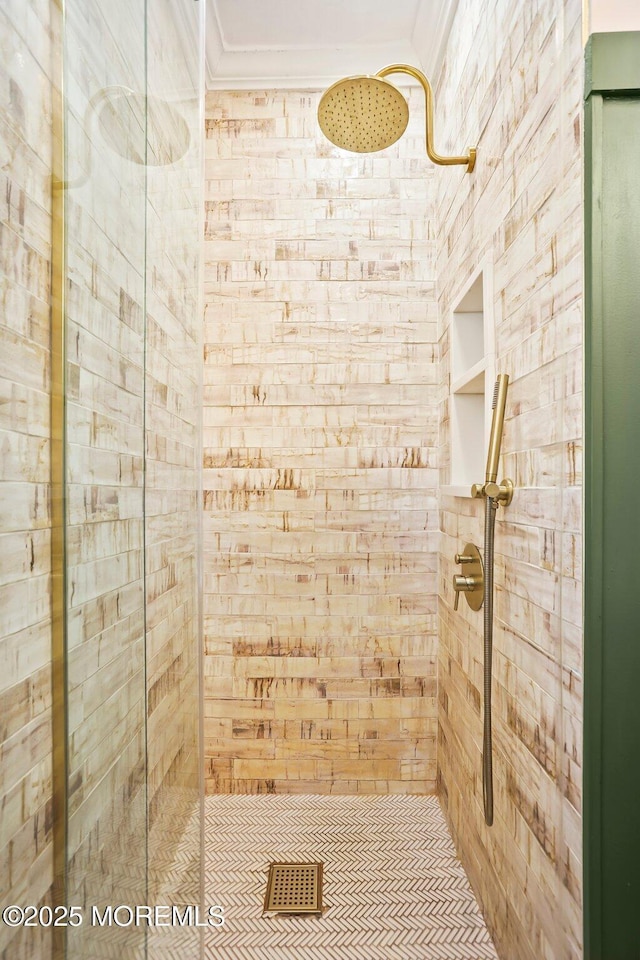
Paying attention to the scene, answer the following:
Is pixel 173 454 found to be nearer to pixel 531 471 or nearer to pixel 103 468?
pixel 103 468

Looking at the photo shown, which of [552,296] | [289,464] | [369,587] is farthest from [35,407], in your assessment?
[369,587]

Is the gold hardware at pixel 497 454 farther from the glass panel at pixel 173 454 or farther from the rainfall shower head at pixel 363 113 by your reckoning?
the rainfall shower head at pixel 363 113

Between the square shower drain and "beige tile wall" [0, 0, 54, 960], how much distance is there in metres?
1.01

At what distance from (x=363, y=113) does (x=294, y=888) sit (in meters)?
1.99

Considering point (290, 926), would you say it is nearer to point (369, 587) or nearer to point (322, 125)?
point (369, 587)

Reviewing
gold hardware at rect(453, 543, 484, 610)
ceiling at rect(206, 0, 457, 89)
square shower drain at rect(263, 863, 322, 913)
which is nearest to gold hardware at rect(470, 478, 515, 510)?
gold hardware at rect(453, 543, 484, 610)

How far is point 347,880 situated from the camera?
1.63m

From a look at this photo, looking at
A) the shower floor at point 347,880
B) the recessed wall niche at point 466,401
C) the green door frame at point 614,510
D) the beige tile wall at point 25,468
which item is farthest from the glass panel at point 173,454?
the recessed wall niche at point 466,401

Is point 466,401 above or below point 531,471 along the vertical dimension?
above

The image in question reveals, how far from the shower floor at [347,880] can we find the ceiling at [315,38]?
2.40 m

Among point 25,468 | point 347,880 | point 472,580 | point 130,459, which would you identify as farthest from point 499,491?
point 347,880

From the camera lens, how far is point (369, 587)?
2.11 m

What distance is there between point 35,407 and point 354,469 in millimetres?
1451

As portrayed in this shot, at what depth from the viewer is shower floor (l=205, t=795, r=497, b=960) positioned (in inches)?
55.8
